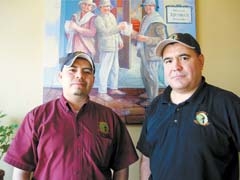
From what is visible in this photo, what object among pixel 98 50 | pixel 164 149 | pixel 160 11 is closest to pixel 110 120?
pixel 164 149

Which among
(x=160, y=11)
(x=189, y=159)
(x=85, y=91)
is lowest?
(x=189, y=159)

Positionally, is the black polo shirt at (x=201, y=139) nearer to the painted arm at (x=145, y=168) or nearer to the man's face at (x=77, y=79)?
the painted arm at (x=145, y=168)

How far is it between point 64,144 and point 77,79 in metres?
0.32

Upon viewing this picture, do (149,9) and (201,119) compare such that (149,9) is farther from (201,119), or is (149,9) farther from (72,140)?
(72,140)

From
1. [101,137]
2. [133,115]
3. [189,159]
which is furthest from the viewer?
[133,115]

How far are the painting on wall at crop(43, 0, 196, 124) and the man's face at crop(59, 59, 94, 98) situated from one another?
0.42 meters

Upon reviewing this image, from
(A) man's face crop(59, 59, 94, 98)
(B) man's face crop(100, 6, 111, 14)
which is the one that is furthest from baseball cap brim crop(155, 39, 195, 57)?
(B) man's face crop(100, 6, 111, 14)

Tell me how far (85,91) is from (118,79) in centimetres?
50

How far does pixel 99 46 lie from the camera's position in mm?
1856

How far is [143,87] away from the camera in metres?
1.86

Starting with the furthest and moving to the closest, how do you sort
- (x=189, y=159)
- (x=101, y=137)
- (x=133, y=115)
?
(x=133, y=115), (x=101, y=137), (x=189, y=159)

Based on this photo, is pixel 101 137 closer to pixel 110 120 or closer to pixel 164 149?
pixel 110 120

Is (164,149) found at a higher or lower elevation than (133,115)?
lower

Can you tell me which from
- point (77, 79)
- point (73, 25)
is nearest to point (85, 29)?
point (73, 25)
